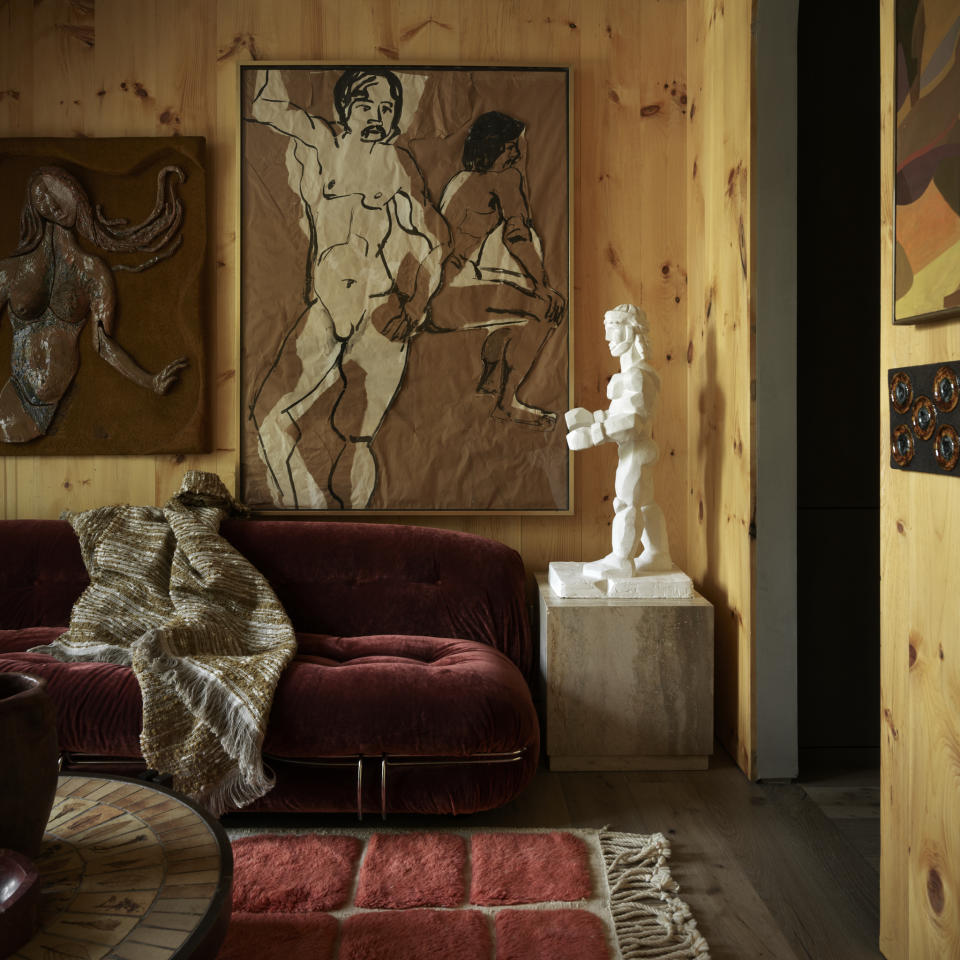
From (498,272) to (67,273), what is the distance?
1.51m

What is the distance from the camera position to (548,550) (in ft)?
10.3

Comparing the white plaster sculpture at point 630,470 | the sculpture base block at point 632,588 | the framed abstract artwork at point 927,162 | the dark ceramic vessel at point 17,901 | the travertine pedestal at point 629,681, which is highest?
the framed abstract artwork at point 927,162

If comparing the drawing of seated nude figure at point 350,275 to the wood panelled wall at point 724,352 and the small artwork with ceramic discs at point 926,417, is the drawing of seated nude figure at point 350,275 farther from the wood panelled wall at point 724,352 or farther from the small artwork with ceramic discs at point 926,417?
the small artwork with ceramic discs at point 926,417

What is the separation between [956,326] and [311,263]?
217 cm

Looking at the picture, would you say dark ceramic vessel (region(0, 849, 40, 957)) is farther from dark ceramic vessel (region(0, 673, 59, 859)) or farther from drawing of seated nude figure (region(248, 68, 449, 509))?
drawing of seated nude figure (region(248, 68, 449, 509))

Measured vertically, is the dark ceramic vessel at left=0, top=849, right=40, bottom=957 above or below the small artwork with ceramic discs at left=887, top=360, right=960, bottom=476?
below

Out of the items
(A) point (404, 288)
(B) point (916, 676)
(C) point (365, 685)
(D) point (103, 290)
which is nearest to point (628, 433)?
(A) point (404, 288)

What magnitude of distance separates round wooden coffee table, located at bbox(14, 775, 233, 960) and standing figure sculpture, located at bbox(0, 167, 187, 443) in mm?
2047

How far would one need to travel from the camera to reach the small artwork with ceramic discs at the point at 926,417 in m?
1.40

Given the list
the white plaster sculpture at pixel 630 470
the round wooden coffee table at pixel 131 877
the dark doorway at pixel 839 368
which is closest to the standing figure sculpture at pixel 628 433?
the white plaster sculpture at pixel 630 470

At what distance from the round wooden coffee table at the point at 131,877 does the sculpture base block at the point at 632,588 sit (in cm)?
154

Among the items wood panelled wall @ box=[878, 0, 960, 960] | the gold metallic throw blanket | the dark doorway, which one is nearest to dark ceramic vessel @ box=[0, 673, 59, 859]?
the gold metallic throw blanket

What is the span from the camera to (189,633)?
91.6 inches

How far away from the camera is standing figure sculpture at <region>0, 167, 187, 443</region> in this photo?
9.95ft
